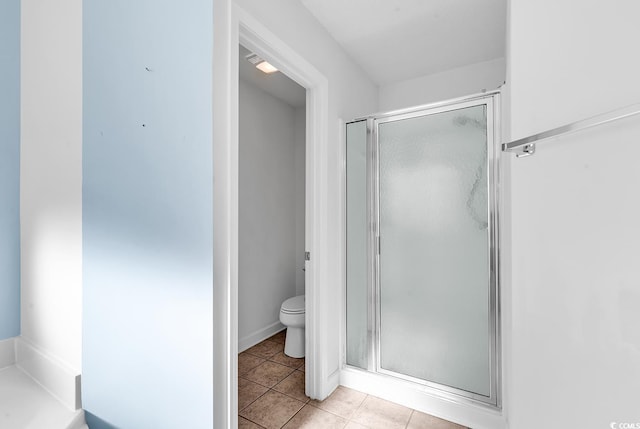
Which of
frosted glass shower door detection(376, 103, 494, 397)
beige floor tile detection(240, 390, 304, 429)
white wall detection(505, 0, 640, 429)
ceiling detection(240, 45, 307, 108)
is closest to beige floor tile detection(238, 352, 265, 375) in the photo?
beige floor tile detection(240, 390, 304, 429)

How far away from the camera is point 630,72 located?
491mm

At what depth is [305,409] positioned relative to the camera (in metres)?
1.70

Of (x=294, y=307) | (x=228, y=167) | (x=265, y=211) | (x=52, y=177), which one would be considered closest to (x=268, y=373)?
(x=294, y=307)

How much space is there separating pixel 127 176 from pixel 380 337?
1748mm

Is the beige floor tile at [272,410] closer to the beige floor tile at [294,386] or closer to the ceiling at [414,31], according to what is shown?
the beige floor tile at [294,386]

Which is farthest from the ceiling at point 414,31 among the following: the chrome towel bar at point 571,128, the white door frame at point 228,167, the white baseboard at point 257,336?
the white baseboard at point 257,336

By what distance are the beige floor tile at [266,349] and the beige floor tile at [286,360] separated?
0.06 m

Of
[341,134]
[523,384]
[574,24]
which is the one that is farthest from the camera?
[341,134]

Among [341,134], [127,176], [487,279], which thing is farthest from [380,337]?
[127,176]

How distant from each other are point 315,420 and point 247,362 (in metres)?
0.89

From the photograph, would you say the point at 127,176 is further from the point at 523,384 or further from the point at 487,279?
the point at 487,279

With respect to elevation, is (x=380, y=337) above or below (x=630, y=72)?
below

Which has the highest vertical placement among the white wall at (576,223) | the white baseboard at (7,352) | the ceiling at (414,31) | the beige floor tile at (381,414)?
the ceiling at (414,31)

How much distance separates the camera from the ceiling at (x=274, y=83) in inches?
91.9
